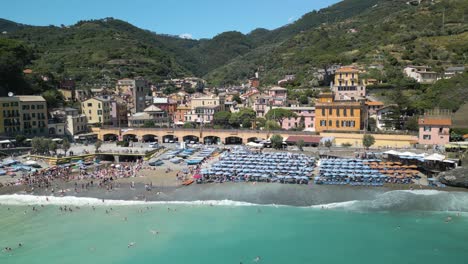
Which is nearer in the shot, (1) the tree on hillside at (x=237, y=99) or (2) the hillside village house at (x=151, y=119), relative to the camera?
(2) the hillside village house at (x=151, y=119)

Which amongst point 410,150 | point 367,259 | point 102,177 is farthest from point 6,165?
point 410,150

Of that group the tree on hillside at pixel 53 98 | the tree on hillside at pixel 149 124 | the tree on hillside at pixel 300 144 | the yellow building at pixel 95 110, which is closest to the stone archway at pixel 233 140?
the tree on hillside at pixel 300 144

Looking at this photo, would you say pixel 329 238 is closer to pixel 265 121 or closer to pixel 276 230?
pixel 276 230

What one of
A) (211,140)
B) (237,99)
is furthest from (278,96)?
(211,140)

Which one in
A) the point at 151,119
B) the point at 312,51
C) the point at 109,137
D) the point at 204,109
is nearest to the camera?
the point at 109,137

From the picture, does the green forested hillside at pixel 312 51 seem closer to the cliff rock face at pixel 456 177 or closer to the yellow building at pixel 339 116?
the yellow building at pixel 339 116

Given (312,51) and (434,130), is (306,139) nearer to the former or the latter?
(434,130)

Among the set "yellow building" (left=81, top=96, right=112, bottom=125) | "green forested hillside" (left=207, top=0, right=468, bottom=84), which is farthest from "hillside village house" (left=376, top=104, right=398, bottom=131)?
"yellow building" (left=81, top=96, right=112, bottom=125)
